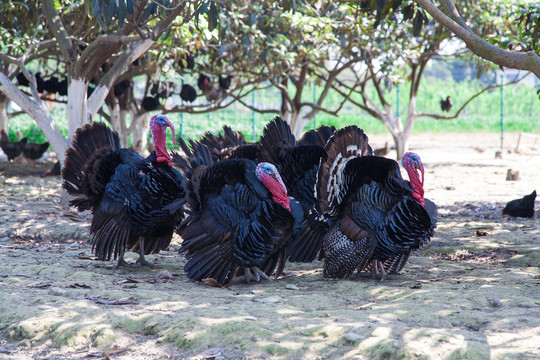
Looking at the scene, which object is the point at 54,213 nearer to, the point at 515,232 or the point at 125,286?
the point at 125,286

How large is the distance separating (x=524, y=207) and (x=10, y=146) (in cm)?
1039

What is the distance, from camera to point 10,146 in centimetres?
1335

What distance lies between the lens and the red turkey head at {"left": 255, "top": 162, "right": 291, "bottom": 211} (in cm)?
482

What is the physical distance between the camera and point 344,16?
A: 37.6 ft

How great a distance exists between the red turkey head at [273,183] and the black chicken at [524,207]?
419 cm

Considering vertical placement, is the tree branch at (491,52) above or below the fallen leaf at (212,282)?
above

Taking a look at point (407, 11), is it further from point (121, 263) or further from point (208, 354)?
point (208, 354)

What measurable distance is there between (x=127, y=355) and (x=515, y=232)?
507 centimetres

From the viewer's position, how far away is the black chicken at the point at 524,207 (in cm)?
773

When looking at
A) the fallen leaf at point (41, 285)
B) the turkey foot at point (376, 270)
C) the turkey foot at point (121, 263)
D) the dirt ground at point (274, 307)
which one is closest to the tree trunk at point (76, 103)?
the dirt ground at point (274, 307)

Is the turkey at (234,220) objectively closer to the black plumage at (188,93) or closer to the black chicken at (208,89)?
the black plumage at (188,93)

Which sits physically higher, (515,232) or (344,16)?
(344,16)

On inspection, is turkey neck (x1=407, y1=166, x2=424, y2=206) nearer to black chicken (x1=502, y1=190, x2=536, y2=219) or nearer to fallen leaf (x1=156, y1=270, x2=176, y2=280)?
fallen leaf (x1=156, y1=270, x2=176, y2=280)

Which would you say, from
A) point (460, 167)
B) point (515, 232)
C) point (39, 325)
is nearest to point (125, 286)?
point (39, 325)
